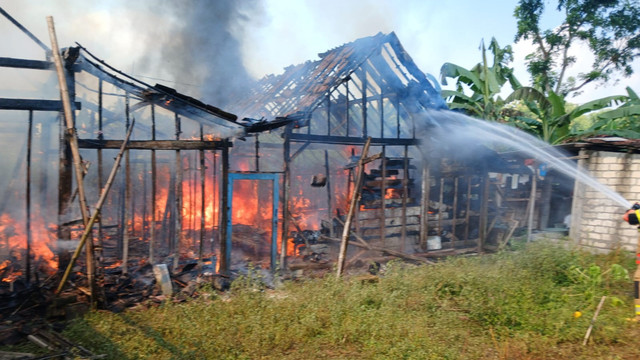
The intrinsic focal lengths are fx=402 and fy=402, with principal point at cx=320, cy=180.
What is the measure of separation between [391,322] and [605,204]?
9459mm

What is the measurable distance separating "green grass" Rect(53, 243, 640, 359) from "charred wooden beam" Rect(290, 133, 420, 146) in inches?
167

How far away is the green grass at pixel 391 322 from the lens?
20.1ft

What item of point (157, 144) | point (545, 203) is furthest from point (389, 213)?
point (545, 203)

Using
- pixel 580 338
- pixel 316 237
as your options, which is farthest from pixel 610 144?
pixel 316 237

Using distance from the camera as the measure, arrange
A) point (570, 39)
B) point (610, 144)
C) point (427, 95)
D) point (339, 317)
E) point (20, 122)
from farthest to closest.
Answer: point (570, 39), point (427, 95), point (610, 144), point (20, 122), point (339, 317)

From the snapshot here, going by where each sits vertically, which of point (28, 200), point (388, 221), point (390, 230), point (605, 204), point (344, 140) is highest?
point (344, 140)

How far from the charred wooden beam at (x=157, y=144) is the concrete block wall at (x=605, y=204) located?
437 inches

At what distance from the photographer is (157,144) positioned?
9.11m

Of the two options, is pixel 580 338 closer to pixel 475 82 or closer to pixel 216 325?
pixel 216 325

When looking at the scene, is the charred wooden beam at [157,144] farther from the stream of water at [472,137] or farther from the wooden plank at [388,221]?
the stream of water at [472,137]

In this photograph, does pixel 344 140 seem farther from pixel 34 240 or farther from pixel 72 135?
pixel 34 240

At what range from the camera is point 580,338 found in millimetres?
6773

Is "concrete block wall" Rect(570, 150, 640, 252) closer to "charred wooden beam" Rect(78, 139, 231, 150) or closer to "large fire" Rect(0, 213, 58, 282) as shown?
"charred wooden beam" Rect(78, 139, 231, 150)

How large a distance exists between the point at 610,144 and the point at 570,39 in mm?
14310
